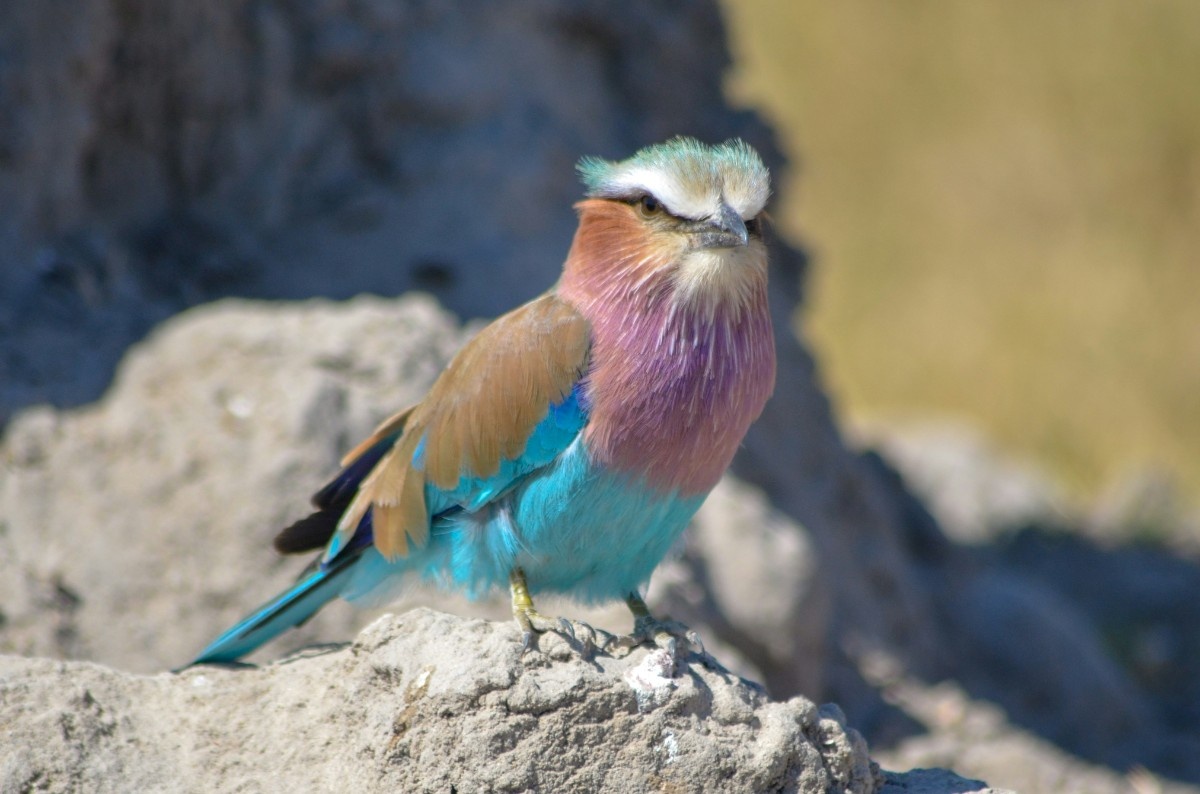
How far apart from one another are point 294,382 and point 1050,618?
13.0 feet

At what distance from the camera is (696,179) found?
3.20 m

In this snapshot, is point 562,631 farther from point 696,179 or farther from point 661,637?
point 696,179

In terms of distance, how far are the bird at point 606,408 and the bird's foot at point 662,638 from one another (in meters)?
0.01

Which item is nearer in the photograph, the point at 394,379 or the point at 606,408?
the point at 606,408

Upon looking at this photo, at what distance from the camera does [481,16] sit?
6.14 m

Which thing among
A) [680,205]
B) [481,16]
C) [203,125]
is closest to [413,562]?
[680,205]

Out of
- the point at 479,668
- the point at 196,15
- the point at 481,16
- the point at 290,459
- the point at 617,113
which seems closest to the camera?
the point at 479,668

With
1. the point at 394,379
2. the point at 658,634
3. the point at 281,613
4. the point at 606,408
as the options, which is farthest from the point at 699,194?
the point at 394,379

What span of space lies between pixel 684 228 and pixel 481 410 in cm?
66

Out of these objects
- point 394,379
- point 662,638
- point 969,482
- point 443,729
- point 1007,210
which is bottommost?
point 443,729

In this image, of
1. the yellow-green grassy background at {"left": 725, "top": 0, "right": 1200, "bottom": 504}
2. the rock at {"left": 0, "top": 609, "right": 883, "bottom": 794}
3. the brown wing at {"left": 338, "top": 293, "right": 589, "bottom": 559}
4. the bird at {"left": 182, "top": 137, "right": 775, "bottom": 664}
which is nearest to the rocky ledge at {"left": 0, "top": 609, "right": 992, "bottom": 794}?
the rock at {"left": 0, "top": 609, "right": 883, "bottom": 794}

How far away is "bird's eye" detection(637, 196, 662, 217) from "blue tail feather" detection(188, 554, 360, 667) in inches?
45.3

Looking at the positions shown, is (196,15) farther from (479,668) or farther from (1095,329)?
(1095,329)

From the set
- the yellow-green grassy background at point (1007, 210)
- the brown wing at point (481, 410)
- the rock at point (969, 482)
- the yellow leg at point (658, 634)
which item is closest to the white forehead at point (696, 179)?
the brown wing at point (481, 410)
